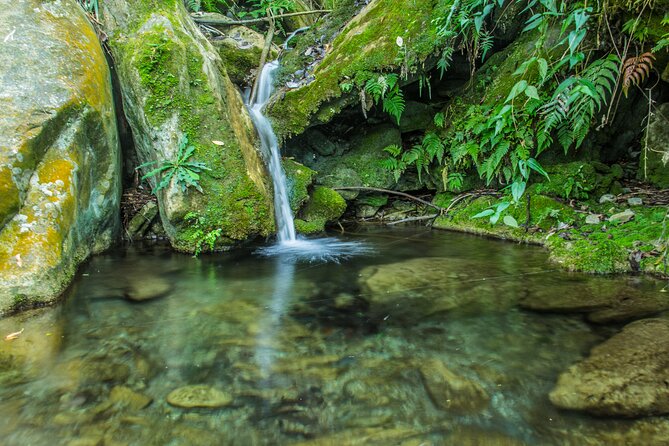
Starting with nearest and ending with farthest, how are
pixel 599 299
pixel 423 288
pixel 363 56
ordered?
1. pixel 599 299
2. pixel 423 288
3. pixel 363 56

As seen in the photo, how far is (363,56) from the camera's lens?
6.55 meters

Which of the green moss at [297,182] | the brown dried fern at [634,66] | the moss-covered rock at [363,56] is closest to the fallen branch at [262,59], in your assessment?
the moss-covered rock at [363,56]

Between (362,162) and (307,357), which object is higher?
(362,162)

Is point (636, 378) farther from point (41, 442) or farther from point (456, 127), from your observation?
point (456, 127)

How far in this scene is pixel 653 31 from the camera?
4.10 meters

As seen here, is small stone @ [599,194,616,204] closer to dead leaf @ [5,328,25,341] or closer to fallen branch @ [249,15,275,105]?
fallen branch @ [249,15,275,105]

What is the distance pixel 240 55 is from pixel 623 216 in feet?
25.8

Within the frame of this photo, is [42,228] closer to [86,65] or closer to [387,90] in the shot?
[86,65]

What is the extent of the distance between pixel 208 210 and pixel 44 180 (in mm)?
1877

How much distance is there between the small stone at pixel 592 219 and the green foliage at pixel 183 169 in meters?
5.12

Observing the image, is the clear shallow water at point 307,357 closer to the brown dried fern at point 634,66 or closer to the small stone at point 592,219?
the small stone at point 592,219

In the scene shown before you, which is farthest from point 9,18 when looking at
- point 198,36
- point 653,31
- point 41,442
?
point 653,31

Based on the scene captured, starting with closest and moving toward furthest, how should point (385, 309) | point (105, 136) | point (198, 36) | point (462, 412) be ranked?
1. point (462, 412)
2. point (385, 309)
3. point (105, 136)
4. point (198, 36)

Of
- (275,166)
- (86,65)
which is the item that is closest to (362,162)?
(275,166)
